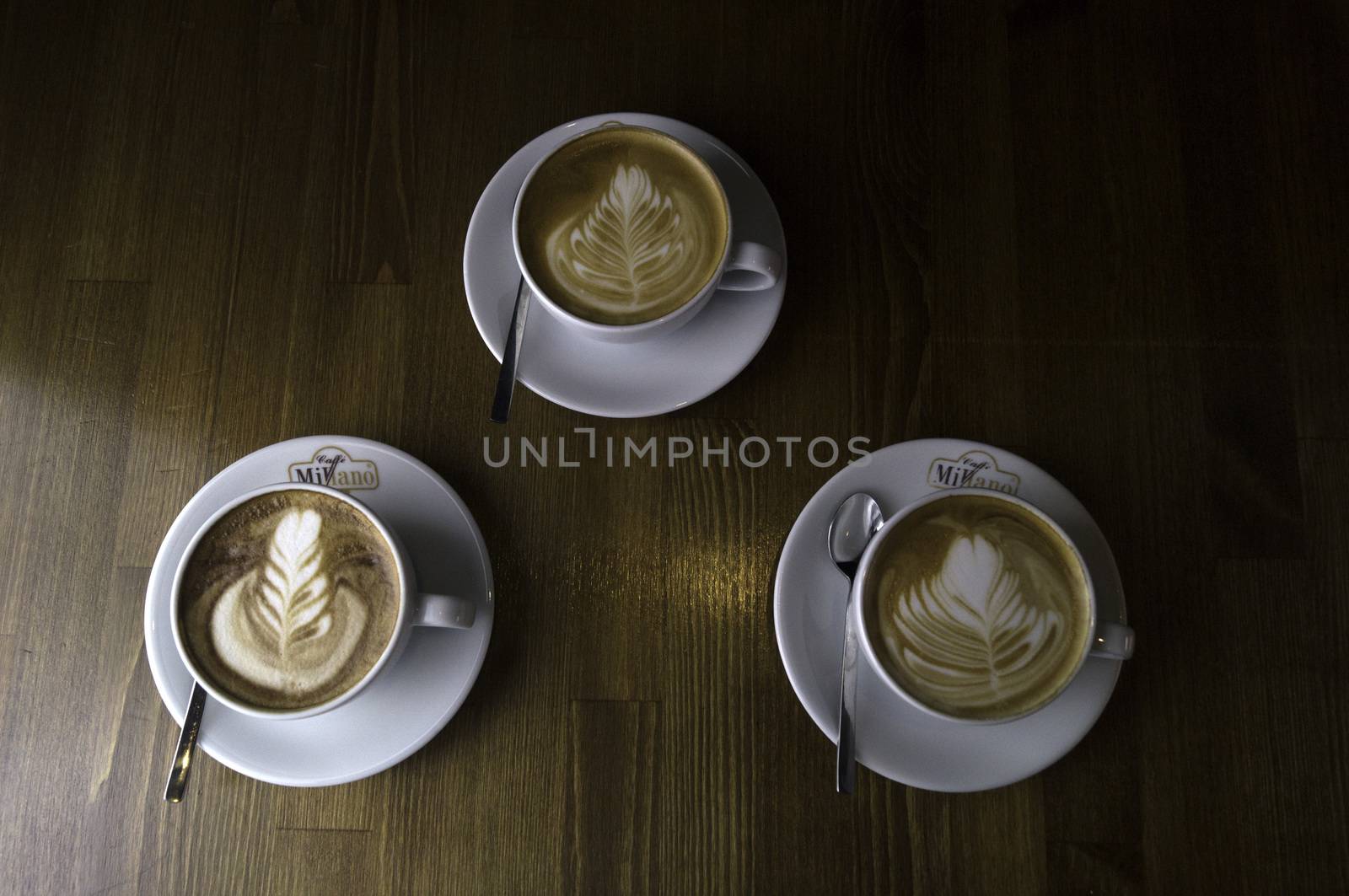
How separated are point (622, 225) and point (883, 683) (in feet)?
1.47

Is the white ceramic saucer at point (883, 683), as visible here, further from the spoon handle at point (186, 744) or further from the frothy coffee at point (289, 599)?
the spoon handle at point (186, 744)

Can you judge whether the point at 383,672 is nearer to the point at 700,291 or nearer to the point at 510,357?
the point at 510,357

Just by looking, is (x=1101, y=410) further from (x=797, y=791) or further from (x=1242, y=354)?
(x=797, y=791)

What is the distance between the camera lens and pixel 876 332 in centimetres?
86

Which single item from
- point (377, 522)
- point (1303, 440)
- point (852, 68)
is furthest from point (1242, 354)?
point (377, 522)

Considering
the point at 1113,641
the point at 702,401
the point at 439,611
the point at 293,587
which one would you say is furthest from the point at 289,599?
the point at 1113,641

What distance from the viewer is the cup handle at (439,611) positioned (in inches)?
26.6

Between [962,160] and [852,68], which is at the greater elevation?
[852,68]

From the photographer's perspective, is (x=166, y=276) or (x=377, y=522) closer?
(x=377, y=522)

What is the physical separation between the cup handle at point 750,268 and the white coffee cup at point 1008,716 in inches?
9.1

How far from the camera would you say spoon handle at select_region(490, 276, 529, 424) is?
78 cm

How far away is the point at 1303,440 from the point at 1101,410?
0.64ft

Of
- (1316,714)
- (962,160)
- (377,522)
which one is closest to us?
(377,522)

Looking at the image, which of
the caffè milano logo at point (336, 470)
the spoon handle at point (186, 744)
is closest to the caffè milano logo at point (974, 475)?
the caffè milano logo at point (336, 470)
